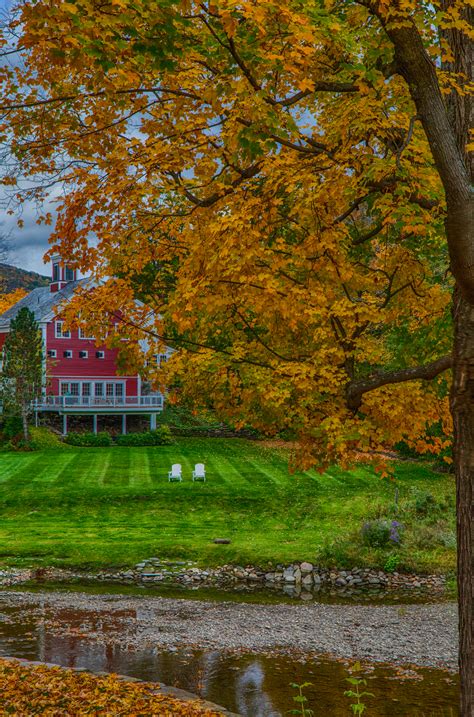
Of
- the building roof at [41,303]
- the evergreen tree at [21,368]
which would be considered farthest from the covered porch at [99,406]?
the building roof at [41,303]

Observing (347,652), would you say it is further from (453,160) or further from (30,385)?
(30,385)

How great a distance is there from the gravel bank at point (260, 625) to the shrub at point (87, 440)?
2071 cm

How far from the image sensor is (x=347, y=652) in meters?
Answer: 12.2

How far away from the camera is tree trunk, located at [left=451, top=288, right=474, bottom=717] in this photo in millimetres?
5641

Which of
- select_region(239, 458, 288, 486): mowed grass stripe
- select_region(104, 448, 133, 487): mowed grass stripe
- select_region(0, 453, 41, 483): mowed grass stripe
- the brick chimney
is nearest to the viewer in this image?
select_region(104, 448, 133, 487): mowed grass stripe

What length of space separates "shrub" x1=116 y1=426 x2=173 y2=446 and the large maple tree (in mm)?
27211

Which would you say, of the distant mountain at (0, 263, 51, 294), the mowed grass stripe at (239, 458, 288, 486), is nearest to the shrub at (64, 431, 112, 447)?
the mowed grass stripe at (239, 458, 288, 486)

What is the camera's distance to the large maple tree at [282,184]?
18.5 ft

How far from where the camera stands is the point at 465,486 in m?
5.75

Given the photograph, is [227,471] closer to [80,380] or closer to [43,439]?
[43,439]

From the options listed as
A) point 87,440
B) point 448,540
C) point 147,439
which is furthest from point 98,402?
point 448,540

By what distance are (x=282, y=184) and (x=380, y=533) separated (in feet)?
40.4

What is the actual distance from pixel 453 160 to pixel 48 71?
4.05m

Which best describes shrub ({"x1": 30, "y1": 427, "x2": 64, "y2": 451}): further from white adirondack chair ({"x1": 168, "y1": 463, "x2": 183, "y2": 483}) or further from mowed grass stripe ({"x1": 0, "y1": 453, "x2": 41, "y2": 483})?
white adirondack chair ({"x1": 168, "y1": 463, "x2": 183, "y2": 483})
